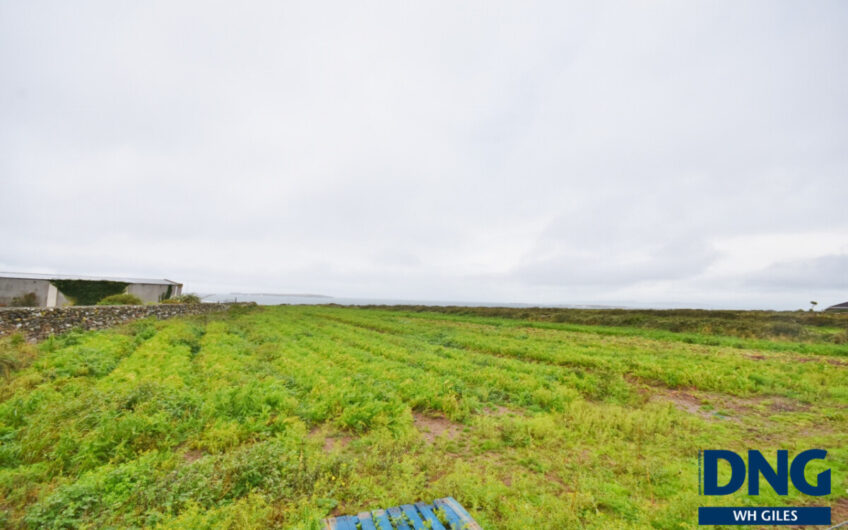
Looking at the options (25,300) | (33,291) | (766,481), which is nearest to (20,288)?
(33,291)

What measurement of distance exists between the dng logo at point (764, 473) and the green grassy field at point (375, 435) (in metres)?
0.18

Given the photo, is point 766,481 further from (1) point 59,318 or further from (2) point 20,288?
(2) point 20,288

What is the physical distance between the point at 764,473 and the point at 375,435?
7.46m

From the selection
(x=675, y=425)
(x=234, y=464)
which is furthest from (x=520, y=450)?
(x=234, y=464)

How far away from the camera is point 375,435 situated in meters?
7.43

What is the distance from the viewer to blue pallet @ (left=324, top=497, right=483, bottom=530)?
4273mm

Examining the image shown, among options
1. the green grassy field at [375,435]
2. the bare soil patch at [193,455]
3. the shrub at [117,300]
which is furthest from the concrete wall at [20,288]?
the bare soil patch at [193,455]

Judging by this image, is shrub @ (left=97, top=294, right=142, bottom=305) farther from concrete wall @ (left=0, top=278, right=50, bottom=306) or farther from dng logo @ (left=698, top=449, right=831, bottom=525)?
dng logo @ (left=698, top=449, right=831, bottom=525)

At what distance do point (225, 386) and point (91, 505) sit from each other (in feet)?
16.1

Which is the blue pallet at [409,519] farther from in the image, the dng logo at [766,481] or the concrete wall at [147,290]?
the concrete wall at [147,290]

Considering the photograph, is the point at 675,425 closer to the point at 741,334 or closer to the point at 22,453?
the point at 22,453

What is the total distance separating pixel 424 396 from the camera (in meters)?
9.88

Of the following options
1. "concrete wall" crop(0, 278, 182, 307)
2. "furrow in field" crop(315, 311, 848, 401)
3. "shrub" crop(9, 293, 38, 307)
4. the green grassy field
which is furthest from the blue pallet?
"concrete wall" crop(0, 278, 182, 307)

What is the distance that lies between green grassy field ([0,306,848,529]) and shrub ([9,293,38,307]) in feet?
75.9
